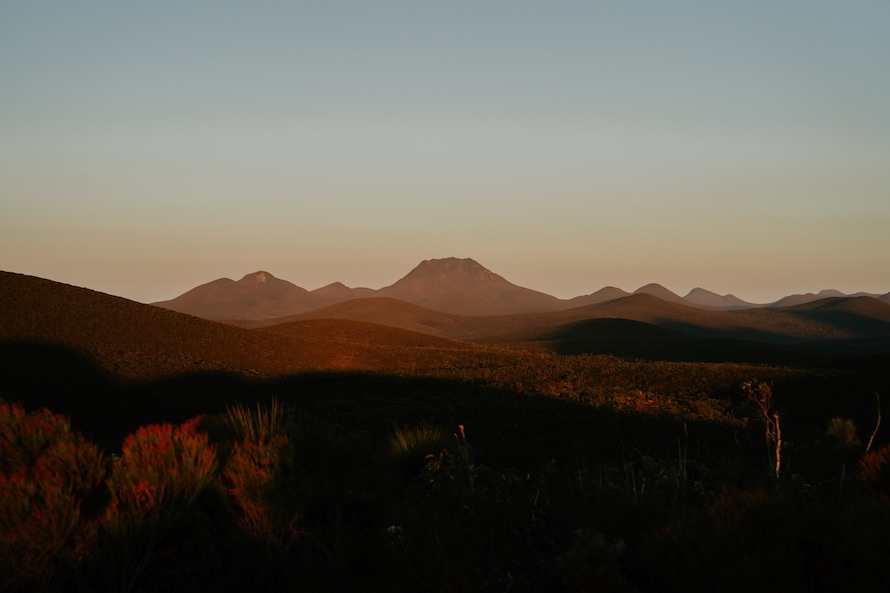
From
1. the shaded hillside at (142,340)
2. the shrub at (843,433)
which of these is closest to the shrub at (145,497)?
the shrub at (843,433)

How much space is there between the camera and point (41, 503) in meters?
5.57

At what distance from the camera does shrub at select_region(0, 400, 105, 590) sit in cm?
527

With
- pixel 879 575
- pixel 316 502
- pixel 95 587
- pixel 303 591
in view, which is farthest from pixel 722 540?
pixel 95 587

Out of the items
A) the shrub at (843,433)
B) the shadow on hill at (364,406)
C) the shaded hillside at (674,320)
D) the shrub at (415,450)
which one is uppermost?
the shaded hillside at (674,320)

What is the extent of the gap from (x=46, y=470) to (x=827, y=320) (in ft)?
460

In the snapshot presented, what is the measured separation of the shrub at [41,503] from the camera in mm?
5273

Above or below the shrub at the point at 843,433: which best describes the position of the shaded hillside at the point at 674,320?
above

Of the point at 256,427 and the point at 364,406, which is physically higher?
the point at 256,427

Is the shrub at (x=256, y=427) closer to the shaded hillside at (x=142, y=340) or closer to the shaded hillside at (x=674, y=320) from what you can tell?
the shaded hillside at (x=142, y=340)

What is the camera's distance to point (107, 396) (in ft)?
90.9

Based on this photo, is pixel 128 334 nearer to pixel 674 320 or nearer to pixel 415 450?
pixel 415 450

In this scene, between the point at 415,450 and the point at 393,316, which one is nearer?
the point at 415,450

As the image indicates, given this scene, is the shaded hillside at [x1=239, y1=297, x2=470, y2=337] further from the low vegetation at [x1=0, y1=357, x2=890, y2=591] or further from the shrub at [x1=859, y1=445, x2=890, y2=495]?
the shrub at [x1=859, y1=445, x2=890, y2=495]

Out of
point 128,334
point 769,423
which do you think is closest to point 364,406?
point 769,423
